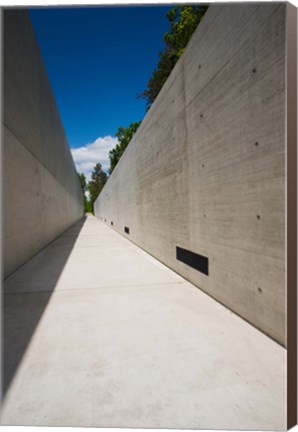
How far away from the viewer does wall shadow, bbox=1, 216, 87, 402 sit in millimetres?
1955

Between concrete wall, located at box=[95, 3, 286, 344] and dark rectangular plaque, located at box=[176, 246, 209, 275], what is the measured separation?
0.09m

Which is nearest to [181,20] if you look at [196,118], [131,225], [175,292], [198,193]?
[131,225]

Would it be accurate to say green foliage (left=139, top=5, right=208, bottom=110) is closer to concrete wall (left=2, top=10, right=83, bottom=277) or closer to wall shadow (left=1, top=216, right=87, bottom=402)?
concrete wall (left=2, top=10, right=83, bottom=277)

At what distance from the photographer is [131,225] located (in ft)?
31.8

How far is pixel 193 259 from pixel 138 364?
2211 millimetres

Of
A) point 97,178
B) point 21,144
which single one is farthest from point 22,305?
point 97,178

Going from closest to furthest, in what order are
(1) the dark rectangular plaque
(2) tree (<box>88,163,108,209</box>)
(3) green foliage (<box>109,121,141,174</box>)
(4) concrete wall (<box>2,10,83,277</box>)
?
(1) the dark rectangular plaque, (4) concrete wall (<box>2,10,83,277</box>), (3) green foliage (<box>109,121,141,174</box>), (2) tree (<box>88,163,108,209</box>)

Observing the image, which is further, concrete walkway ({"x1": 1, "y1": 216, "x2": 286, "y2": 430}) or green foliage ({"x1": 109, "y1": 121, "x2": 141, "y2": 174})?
green foliage ({"x1": 109, "y1": 121, "x2": 141, "y2": 174})

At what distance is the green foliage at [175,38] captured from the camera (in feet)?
37.4

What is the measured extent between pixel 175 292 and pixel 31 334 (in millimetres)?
1965

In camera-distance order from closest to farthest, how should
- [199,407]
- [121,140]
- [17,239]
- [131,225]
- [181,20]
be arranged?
[199,407] → [17,239] → [131,225] → [181,20] → [121,140]

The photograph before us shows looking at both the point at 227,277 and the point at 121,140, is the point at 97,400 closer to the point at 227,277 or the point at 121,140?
the point at 227,277

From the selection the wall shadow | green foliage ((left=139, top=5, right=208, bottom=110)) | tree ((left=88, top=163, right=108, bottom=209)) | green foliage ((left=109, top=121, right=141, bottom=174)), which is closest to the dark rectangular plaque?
the wall shadow

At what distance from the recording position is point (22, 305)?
10.1 ft
